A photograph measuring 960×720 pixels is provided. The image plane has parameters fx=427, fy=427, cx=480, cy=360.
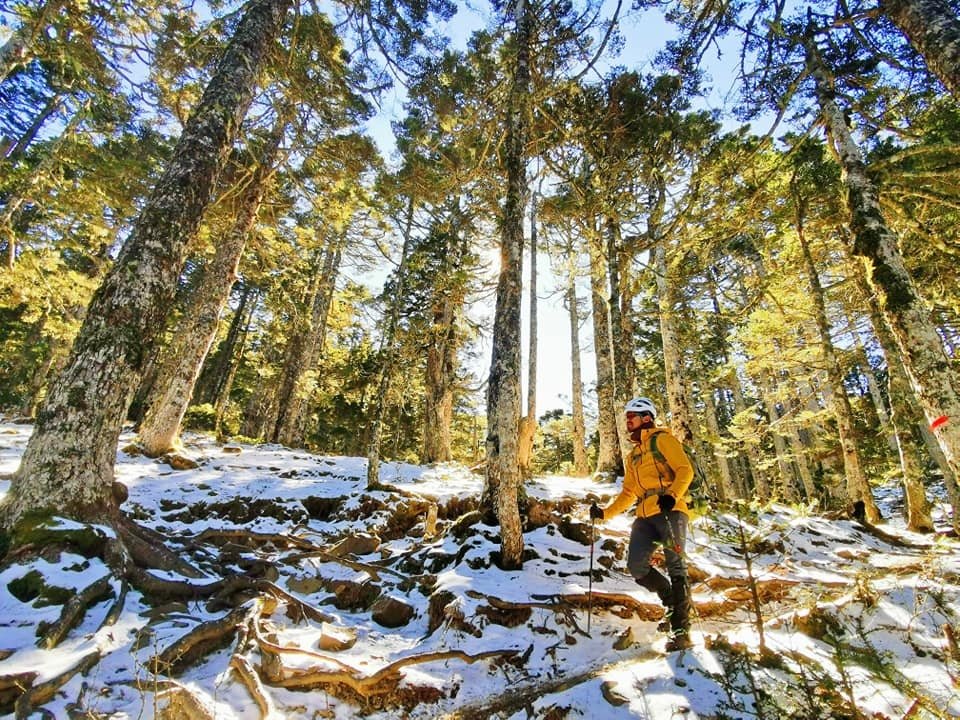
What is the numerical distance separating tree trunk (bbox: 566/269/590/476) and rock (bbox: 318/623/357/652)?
12.9m

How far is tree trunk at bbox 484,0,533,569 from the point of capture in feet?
20.2

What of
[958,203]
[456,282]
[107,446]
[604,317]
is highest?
[604,317]

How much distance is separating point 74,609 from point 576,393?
1668 cm

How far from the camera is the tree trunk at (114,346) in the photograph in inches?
169

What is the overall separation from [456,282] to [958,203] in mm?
8118

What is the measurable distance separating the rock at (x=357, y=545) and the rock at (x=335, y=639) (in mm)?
2730

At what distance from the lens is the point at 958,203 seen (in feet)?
21.4

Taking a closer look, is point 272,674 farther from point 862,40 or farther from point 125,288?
point 862,40

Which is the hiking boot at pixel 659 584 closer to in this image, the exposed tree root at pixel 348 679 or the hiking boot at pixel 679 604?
the hiking boot at pixel 679 604

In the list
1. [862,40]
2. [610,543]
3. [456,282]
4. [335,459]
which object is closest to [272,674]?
[610,543]

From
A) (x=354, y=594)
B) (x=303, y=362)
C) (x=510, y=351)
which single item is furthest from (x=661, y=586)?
(x=303, y=362)

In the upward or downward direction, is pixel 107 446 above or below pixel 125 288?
below

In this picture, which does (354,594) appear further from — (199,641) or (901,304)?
(901,304)

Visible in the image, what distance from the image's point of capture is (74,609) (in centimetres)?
346
